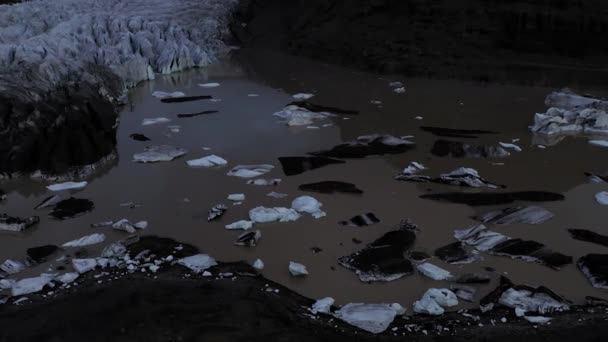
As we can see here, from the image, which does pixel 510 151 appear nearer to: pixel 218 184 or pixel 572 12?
pixel 218 184

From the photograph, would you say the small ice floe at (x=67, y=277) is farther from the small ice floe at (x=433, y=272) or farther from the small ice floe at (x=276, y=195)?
the small ice floe at (x=433, y=272)

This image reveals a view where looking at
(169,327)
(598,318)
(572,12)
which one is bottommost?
(598,318)


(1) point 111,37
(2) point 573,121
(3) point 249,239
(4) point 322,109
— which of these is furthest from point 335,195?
(1) point 111,37

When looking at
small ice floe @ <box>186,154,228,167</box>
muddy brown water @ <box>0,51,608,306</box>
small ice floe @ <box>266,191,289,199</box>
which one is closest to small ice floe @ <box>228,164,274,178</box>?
muddy brown water @ <box>0,51,608,306</box>

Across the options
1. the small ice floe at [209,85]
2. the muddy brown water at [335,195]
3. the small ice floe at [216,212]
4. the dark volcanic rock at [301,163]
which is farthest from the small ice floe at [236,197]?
the small ice floe at [209,85]

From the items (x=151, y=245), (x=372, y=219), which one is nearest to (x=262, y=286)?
(x=151, y=245)
